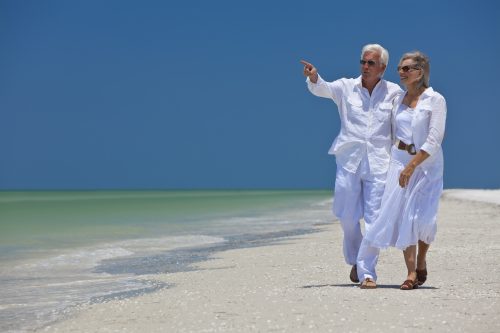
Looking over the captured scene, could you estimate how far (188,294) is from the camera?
264 inches

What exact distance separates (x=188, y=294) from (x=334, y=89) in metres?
2.01

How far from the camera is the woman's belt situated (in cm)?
645

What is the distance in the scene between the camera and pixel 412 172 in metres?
6.38

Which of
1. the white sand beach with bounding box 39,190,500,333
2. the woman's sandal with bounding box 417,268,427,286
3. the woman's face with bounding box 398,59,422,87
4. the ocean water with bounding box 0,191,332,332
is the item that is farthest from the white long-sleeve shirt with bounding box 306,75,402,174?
the ocean water with bounding box 0,191,332,332

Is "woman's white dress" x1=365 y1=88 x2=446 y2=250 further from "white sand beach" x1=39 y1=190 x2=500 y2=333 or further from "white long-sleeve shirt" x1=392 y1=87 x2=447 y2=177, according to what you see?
"white sand beach" x1=39 y1=190 x2=500 y2=333

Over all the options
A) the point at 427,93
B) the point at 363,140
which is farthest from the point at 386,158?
the point at 427,93

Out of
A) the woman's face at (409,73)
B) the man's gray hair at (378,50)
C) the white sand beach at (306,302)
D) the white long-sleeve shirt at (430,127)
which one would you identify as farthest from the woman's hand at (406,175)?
the man's gray hair at (378,50)

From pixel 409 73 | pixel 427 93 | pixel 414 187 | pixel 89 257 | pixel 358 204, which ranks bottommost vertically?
pixel 89 257

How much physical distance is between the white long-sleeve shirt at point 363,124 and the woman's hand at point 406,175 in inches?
10.8

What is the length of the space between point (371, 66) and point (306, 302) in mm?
1982

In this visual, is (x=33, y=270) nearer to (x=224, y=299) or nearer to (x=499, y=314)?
(x=224, y=299)

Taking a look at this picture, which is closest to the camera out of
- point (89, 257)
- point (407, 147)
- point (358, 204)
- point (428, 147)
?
point (428, 147)

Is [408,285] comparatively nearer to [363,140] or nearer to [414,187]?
[414,187]

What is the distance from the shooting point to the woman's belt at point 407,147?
6.45 m
